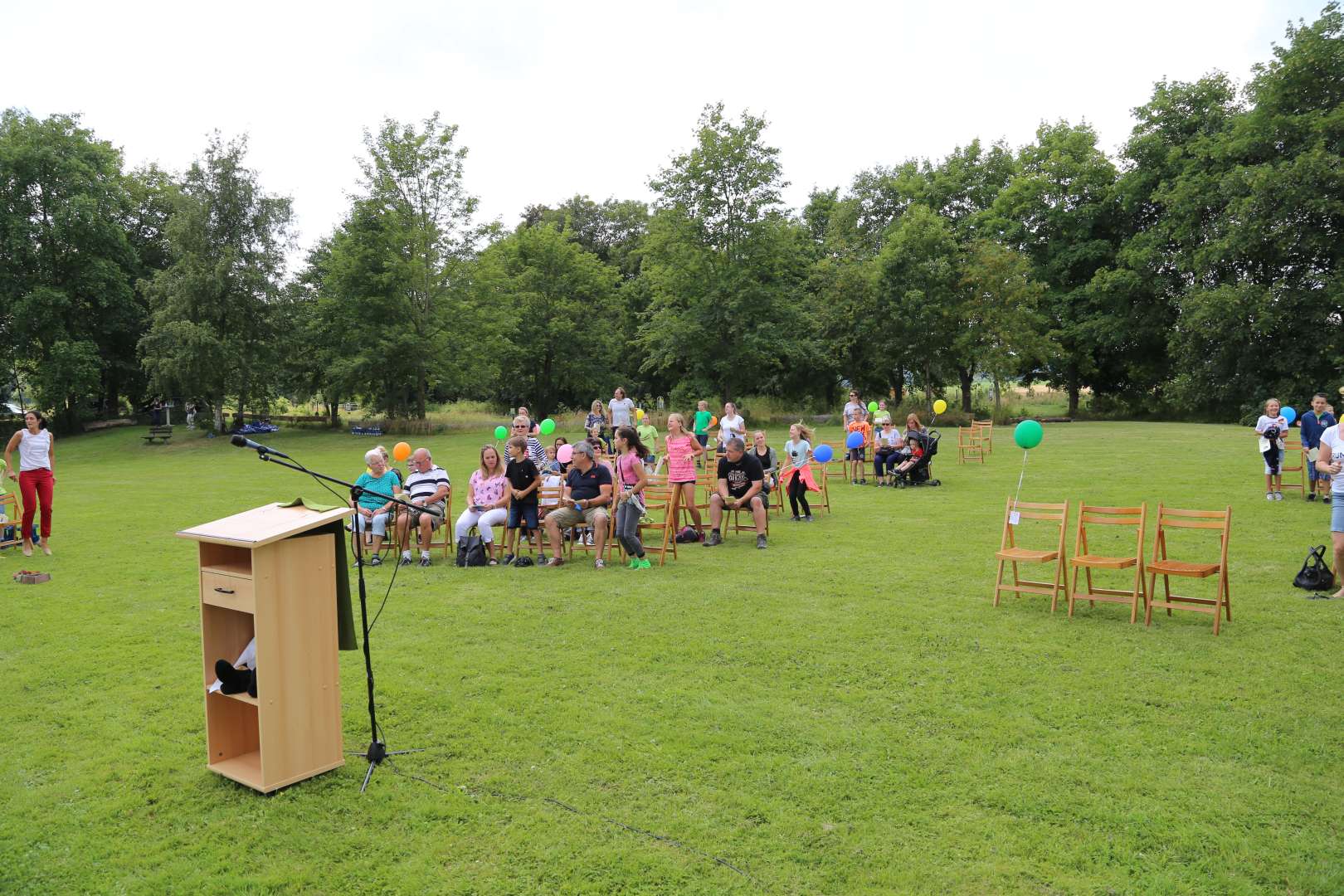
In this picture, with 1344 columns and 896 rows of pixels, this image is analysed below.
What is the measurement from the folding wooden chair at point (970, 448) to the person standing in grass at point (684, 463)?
Answer: 1143 centimetres

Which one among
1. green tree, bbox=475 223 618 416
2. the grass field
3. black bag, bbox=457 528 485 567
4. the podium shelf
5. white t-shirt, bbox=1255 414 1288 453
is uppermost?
green tree, bbox=475 223 618 416

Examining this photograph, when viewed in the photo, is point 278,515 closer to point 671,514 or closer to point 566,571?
point 566,571

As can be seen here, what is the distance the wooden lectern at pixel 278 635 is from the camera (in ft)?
13.8

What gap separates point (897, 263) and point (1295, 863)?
1449 inches

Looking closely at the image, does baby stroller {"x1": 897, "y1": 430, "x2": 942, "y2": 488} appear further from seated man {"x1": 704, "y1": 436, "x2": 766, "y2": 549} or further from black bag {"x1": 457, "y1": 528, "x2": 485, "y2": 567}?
black bag {"x1": 457, "y1": 528, "x2": 485, "y2": 567}

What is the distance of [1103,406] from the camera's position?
43.7m

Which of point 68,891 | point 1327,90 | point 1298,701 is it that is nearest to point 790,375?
point 1327,90

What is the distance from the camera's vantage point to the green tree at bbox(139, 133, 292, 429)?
34.5 metres

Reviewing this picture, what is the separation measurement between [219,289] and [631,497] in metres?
30.9

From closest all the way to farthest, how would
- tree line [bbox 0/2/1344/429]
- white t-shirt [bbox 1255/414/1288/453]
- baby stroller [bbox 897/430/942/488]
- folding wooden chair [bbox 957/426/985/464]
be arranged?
white t-shirt [bbox 1255/414/1288/453] → baby stroller [bbox 897/430/942/488] → folding wooden chair [bbox 957/426/985/464] → tree line [bbox 0/2/1344/429]

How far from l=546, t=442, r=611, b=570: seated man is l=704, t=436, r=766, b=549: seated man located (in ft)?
5.91

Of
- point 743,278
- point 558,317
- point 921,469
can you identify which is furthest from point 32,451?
point 558,317

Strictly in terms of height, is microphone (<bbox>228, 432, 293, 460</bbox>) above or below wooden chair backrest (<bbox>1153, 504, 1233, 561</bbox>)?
above

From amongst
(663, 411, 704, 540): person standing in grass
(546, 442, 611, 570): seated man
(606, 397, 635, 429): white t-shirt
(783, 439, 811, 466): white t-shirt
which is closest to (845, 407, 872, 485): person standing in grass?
(783, 439, 811, 466): white t-shirt
